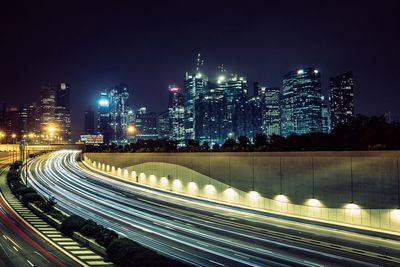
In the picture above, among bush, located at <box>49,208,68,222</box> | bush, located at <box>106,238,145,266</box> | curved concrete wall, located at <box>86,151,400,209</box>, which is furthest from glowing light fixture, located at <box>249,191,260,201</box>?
bush, located at <box>106,238,145,266</box>

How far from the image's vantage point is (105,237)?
28.0 metres

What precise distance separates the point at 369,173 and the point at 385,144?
766 centimetres

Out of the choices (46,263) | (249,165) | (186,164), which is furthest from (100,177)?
(46,263)

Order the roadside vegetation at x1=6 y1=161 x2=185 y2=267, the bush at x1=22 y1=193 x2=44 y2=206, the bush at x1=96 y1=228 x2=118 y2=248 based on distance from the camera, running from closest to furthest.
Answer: the roadside vegetation at x1=6 y1=161 x2=185 y2=267 < the bush at x1=96 y1=228 x2=118 y2=248 < the bush at x1=22 y1=193 x2=44 y2=206

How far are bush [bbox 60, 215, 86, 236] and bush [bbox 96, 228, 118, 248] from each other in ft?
13.3

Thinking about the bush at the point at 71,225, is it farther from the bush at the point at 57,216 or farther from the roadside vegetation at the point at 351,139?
the roadside vegetation at the point at 351,139

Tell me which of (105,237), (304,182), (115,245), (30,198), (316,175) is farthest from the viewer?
(30,198)

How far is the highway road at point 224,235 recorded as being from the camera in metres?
26.3

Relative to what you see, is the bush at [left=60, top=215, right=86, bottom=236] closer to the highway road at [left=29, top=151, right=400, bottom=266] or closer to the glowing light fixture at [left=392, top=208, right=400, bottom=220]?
the highway road at [left=29, top=151, right=400, bottom=266]

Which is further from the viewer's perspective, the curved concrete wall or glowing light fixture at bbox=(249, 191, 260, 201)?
glowing light fixture at bbox=(249, 191, 260, 201)

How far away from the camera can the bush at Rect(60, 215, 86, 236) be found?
32781mm

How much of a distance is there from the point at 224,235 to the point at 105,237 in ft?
33.0

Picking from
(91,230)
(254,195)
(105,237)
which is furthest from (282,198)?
(105,237)

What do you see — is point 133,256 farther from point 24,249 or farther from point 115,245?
point 24,249
